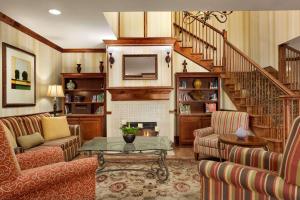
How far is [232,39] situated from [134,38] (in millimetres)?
3697

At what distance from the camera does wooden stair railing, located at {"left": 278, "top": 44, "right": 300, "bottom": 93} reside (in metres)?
6.08

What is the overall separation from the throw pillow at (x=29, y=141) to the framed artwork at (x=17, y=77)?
0.73 metres

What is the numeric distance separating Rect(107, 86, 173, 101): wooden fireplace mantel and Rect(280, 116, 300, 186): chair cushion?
4.27 metres

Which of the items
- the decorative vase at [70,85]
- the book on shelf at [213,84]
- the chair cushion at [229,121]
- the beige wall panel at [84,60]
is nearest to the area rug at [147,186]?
the chair cushion at [229,121]

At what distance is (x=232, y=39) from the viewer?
7.79 meters

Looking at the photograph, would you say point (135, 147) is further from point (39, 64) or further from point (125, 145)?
point (39, 64)

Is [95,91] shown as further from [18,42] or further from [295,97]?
[295,97]

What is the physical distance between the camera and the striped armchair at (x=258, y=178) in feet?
4.91

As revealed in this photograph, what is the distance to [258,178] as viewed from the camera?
1.63 meters

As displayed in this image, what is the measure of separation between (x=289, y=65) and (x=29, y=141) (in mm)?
6287

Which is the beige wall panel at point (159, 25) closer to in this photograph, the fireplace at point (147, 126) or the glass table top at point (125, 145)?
the fireplace at point (147, 126)

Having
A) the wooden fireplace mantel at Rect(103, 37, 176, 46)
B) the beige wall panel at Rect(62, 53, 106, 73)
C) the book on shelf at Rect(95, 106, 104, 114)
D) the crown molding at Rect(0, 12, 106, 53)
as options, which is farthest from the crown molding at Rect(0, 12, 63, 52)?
the book on shelf at Rect(95, 106, 104, 114)

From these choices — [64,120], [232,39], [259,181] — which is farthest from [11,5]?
[232,39]

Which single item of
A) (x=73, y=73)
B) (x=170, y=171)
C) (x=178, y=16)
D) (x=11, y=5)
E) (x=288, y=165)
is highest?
(x=178, y=16)
